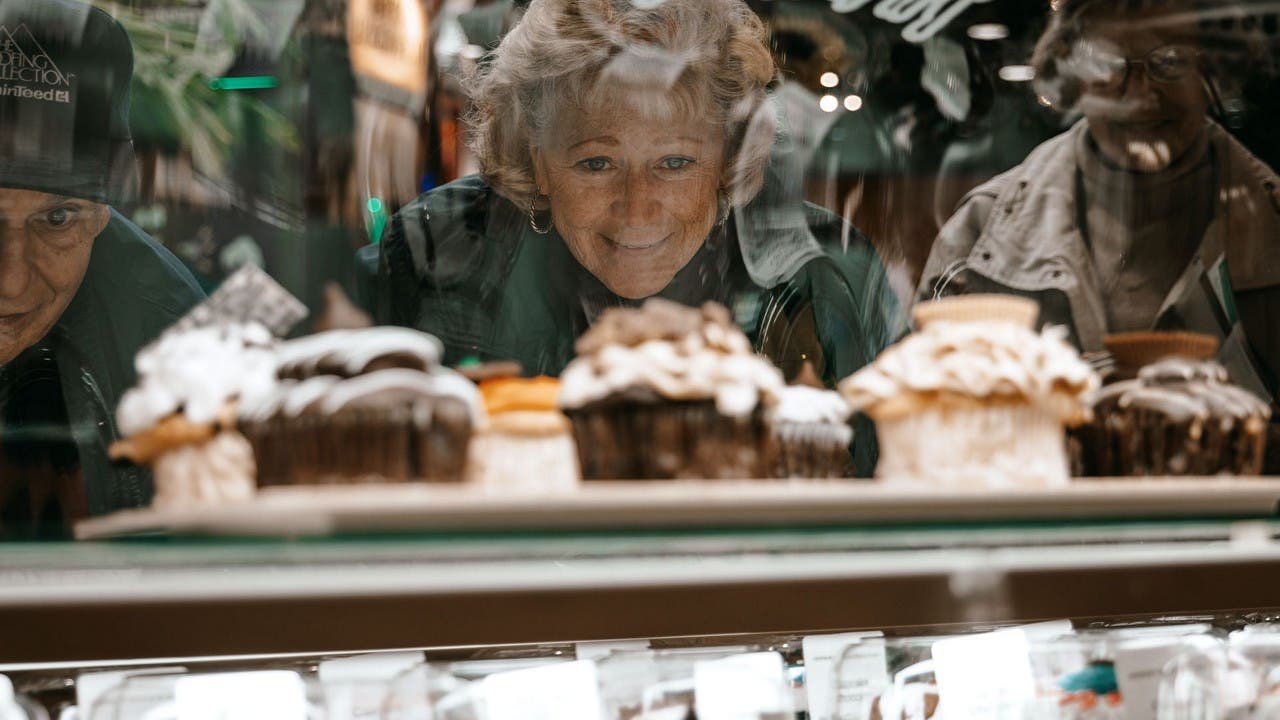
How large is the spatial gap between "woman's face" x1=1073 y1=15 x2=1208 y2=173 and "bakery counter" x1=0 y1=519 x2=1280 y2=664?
995mm

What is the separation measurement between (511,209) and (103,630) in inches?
40.1

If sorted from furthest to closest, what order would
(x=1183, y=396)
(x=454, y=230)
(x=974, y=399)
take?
1. (x=454, y=230)
2. (x=1183, y=396)
3. (x=974, y=399)

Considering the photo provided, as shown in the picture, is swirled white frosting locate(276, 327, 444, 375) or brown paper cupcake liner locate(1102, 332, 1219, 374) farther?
brown paper cupcake liner locate(1102, 332, 1219, 374)

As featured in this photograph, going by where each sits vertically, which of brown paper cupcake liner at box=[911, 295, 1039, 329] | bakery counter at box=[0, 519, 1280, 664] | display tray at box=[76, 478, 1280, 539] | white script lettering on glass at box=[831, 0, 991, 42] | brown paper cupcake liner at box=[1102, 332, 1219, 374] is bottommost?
bakery counter at box=[0, 519, 1280, 664]

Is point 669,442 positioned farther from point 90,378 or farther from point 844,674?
point 90,378

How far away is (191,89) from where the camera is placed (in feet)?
5.96

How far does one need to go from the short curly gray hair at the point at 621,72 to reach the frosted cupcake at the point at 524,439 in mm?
847

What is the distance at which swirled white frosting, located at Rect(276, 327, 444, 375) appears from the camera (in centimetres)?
104

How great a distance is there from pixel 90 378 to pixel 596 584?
41.6 inches

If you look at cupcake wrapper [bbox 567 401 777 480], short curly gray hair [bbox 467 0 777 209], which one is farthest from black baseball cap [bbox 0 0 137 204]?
cupcake wrapper [bbox 567 401 777 480]

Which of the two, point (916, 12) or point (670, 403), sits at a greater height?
point (916, 12)

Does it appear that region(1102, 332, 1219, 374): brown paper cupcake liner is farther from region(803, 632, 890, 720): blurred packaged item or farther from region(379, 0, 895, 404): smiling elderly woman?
region(379, 0, 895, 404): smiling elderly woman

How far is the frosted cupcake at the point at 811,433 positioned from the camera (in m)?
1.15

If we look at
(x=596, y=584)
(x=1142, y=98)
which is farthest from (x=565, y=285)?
(x=1142, y=98)
